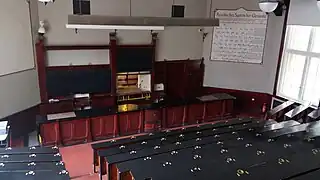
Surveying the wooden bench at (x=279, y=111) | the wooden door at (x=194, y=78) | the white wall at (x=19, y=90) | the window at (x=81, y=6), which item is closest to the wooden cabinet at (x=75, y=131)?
the white wall at (x=19, y=90)

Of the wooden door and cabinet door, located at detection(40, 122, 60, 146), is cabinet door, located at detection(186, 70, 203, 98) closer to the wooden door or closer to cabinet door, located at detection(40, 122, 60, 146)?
the wooden door

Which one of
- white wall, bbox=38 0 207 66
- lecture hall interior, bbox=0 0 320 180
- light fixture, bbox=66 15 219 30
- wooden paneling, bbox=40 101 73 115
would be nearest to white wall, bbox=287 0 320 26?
lecture hall interior, bbox=0 0 320 180

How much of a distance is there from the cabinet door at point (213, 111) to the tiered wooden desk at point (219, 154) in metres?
2.02

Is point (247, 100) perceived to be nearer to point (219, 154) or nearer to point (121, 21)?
point (219, 154)

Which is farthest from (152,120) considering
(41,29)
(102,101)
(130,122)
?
(41,29)

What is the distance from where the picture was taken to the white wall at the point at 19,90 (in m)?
6.51

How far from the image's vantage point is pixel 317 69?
758 centimetres

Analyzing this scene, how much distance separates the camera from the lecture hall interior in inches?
191

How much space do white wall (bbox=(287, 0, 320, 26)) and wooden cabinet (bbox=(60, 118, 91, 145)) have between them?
6.08m

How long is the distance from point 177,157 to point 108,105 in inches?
152

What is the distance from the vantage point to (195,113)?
29.1 feet

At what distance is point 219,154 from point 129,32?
4.66 meters

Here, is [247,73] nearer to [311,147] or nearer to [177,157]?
[311,147]

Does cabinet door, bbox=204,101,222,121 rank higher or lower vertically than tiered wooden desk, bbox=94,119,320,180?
lower
